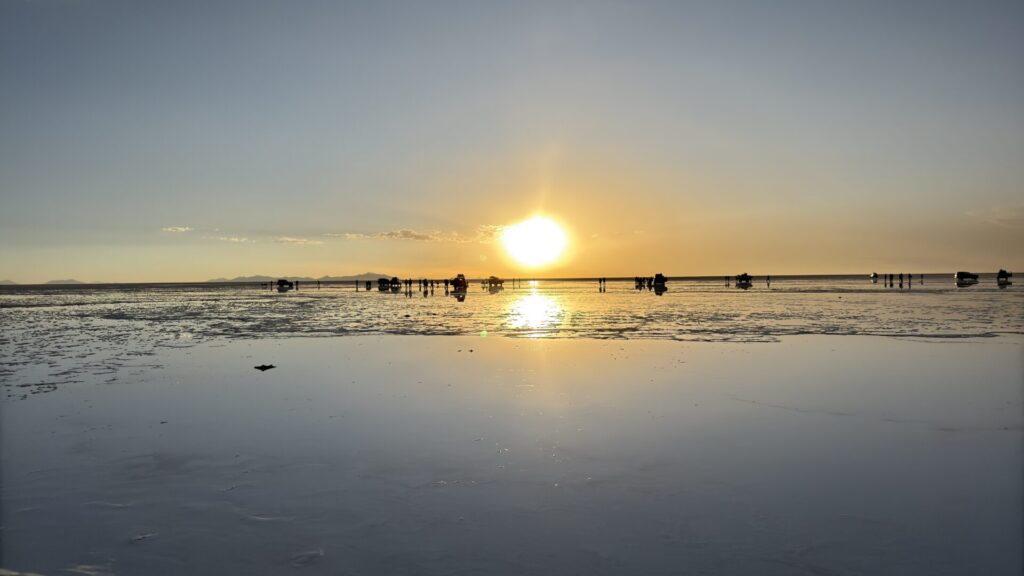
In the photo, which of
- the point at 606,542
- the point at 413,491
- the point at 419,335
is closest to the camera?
the point at 606,542

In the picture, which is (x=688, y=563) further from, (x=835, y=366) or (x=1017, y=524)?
(x=835, y=366)

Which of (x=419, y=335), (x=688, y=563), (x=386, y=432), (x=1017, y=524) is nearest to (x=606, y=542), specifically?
(x=688, y=563)

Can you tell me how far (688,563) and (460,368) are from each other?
1241cm

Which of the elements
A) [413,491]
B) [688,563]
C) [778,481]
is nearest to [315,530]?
[413,491]

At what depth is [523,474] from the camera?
26.2 feet

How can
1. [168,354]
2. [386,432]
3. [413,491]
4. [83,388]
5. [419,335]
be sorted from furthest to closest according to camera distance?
[419,335], [168,354], [83,388], [386,432], [413,491]

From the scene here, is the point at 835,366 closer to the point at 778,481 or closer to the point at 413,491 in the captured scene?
the point at 778,481

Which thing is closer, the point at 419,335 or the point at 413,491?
the point at 413,491

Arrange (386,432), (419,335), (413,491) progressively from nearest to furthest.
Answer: (413,491)
(386,432)
(419,335)

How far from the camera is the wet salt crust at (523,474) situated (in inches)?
225

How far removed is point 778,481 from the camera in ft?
25.0

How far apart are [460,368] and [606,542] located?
11828mm

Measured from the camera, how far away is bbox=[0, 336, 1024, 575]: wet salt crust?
5.73 meters

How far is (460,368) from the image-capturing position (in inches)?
690
